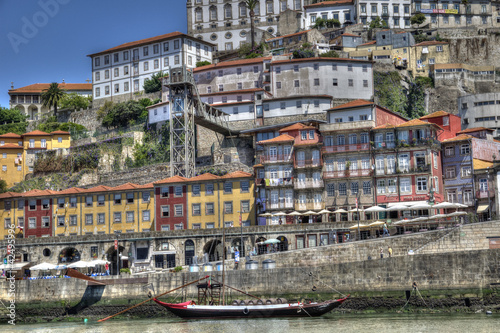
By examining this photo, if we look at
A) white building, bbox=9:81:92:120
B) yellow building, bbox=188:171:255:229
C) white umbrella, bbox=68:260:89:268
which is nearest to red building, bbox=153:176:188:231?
yellow building, bbox=188:171:255:229

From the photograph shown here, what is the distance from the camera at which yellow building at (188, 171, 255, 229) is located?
2857 inches

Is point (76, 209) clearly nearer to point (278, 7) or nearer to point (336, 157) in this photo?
point (336, 157)

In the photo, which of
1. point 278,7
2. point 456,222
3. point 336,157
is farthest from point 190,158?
point 278,7

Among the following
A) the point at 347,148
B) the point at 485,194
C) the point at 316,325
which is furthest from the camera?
the point at 347,148

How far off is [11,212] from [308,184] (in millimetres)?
31877

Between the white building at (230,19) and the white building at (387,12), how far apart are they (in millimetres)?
10914

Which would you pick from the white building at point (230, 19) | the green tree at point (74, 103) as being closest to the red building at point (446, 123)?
the white building at point (230, 19)

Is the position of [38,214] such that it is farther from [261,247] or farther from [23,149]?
[261,247]

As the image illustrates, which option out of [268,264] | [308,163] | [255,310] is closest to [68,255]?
[308,163]

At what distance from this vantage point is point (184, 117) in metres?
83.0

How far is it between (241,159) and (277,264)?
96.6 feet

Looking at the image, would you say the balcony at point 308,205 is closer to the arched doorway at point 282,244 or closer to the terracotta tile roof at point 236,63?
the arched doorway at point 282,244

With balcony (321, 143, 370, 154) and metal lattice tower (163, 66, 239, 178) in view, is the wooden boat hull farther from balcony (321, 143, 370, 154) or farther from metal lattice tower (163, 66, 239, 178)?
metal lattice tower (163, 66, 239, 178)

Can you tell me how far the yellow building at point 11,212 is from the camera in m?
80.2
